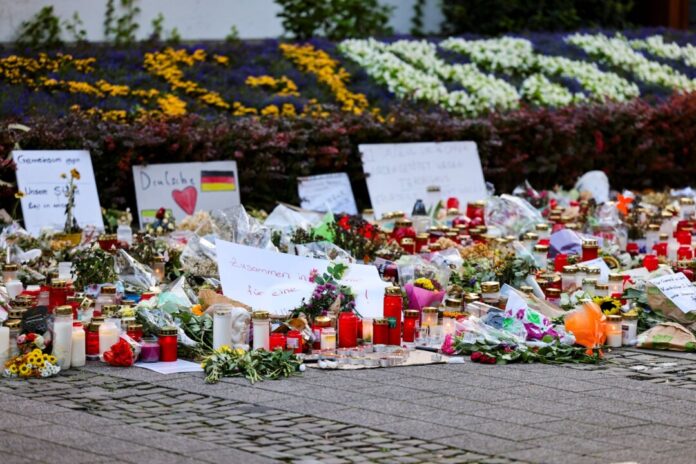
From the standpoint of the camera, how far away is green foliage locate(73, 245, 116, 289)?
9008 mm

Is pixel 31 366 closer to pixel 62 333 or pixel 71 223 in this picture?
pixel 62 333

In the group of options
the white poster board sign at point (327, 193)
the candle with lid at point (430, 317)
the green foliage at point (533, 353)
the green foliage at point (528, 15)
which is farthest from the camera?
the green foliage at point (528, 15)

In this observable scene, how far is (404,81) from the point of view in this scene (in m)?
16.1

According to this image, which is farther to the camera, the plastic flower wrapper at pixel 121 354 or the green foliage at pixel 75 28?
the green foliage at pixel 75 28

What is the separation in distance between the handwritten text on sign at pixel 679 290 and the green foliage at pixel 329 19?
30.9ft

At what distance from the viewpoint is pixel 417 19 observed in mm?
19531

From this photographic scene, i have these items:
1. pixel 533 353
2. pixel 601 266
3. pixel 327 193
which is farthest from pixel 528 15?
pixel 533 353

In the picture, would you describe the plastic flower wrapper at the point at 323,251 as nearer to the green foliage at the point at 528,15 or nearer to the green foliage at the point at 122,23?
the green foliage at the point at 122,23

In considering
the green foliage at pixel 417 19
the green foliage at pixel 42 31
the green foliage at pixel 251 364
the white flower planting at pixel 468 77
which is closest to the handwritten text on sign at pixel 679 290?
the green foliage at pixel 251 364

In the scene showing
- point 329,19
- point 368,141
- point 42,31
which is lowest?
point 368,141

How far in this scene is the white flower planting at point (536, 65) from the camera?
17.5 meters

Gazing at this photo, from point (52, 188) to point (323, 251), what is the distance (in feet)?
9.71

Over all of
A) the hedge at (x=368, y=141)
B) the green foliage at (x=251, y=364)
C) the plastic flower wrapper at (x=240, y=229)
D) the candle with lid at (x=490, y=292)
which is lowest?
the green foliage at (x=251, y=364)

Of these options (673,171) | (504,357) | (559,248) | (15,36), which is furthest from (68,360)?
(673,171)
